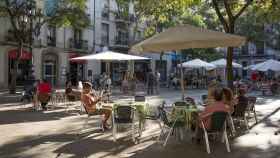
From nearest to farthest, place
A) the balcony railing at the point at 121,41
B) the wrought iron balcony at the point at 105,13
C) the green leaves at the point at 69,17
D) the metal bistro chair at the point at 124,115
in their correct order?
1. the metal bistro chair at the point at 124,115
2. the green leaves at the point at 69,17
3. the wrought iron balcony at the point at 105,13
4. the balcony railing at the point at 121,41

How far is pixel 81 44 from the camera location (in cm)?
4356

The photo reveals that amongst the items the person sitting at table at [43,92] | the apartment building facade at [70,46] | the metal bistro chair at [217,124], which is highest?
the apartment building facade at [70,46]

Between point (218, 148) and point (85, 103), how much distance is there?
12.6ft

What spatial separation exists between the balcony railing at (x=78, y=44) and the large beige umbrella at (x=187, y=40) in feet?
106

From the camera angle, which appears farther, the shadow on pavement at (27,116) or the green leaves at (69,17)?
the green leaves at (69,17)

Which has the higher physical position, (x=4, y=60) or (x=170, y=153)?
(x=4, y=60)

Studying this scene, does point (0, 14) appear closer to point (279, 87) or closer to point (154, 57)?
point (279, 87)

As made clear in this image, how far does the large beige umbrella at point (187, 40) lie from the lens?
10.4 metres

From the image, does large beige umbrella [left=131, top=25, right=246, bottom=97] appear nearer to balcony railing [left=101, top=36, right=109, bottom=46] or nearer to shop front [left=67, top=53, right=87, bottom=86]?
shop front [left=67, top=53, right=87, bottom=86]

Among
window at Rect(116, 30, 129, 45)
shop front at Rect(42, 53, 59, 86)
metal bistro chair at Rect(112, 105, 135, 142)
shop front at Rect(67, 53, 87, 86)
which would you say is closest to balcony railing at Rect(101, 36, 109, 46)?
window at Rect(116, 30, 129, 45)

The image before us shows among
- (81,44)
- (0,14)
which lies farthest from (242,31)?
(0,14)

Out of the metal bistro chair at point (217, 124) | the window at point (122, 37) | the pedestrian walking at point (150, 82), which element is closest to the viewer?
the metal bistro chair at point (217, 124)

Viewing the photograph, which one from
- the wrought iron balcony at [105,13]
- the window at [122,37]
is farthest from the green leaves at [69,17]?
the window at [122,37]

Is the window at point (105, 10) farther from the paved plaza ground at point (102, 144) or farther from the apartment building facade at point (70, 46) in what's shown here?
the paved plaza ground at point (102, 144)
